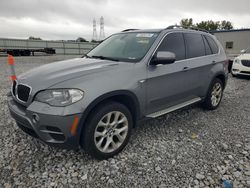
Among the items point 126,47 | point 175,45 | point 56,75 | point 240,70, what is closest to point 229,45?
point 240,70

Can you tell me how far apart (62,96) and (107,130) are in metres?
0.76

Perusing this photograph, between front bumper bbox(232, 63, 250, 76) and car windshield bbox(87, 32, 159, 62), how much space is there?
6.76 meters

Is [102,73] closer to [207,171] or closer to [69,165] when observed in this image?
[69,165]

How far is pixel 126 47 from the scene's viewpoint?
3293 mm

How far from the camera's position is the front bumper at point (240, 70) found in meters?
8.16

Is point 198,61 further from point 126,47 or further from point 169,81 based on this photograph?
point 126,47

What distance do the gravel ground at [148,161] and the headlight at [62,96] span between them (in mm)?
878

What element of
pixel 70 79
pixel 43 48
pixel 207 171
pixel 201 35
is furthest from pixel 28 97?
pixel 43 48

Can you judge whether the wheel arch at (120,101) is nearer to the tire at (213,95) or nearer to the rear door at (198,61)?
the rear door at (198,61)

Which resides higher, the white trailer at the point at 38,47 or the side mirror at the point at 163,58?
the white trailer at the point at 38,47

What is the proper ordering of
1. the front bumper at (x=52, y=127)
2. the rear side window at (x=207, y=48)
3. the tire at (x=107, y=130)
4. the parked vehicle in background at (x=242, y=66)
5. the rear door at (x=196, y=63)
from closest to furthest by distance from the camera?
the front bumper at (x=52, y=127) → the tire at (x=107, y=130) → the rear door at (x=196, y=63) → the rear side window at (x=207, y=48) → the parked vehicle in background at (x=242, y=66)

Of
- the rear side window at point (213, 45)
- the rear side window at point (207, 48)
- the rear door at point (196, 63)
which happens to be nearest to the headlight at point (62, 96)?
the rear door at point (196, 63)

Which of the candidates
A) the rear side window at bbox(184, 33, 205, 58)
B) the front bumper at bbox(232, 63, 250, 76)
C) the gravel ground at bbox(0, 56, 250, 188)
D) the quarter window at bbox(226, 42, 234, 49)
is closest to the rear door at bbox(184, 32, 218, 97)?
the rear side window at bbox(184, 33, 205, 58)

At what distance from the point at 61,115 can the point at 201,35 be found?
3.39m
